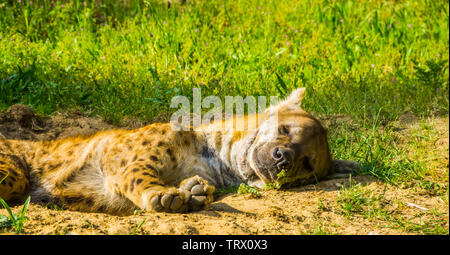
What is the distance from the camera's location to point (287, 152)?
414cm

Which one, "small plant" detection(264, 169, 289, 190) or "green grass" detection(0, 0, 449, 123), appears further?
"green grass" detection(0, 0, 449, 123)

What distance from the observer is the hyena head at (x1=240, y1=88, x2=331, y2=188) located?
4184 mm

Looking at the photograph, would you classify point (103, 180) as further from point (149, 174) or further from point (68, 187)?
point (149, 174)

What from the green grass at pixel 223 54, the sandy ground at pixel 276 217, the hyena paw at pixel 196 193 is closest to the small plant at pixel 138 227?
the sandy ground at pixel 276 217

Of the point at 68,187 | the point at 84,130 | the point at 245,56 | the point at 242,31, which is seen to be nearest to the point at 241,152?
the point at 68,187

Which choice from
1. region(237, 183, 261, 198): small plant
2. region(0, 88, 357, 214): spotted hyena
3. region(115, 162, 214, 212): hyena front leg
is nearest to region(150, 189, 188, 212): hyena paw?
region(115, 162, 214, 212): hyena front leg

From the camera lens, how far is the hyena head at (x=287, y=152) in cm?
418

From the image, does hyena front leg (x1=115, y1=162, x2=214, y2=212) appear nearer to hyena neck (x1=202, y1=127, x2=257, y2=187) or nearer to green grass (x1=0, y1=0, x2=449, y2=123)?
hyena neck (x1=202, y1=127, x2=257, y2=187)

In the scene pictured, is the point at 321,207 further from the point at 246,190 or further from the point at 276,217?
the point at 246,190

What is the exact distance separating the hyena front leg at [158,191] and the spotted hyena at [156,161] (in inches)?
0.5

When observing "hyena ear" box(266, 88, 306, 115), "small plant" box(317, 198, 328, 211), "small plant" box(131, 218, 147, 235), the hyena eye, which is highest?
"hyena ear" box(266, 88, 306, 115)

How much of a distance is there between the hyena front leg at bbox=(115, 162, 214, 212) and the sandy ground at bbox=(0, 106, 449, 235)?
0.33 feet

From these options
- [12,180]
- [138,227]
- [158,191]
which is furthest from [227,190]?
[12,180]

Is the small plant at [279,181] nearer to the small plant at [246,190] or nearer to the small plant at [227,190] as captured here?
the small plant at [246,190]
